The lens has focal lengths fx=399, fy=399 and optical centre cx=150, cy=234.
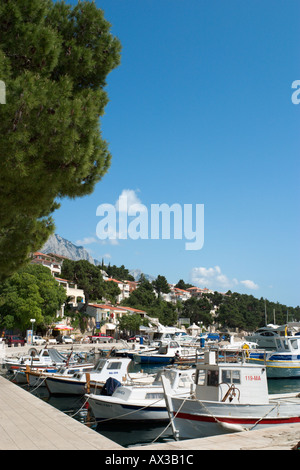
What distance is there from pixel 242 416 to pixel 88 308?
6657 centimetres

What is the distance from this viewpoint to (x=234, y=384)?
13.6m

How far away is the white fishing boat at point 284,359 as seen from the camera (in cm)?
3275

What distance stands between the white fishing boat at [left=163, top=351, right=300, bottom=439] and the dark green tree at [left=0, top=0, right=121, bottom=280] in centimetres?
785

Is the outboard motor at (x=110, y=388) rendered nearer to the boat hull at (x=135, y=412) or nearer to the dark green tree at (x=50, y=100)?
the boat hull at (x=135, y=412)

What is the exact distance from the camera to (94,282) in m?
79.9

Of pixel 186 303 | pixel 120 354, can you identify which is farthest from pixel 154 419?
pixel 186 303

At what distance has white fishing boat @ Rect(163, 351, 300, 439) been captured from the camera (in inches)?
491

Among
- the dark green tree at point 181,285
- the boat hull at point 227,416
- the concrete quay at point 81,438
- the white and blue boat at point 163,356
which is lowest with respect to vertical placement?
A: the white and blue boat at point 163,356

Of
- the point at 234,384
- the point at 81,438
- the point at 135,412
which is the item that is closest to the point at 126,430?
the point at 135,412

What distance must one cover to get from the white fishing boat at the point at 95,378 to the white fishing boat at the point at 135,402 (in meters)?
4.00

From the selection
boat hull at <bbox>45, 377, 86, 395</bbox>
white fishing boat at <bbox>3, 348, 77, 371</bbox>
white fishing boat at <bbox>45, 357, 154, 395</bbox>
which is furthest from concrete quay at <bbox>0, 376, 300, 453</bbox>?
white fishing boat at <bbox>3, 348, 77, 371</bbox>

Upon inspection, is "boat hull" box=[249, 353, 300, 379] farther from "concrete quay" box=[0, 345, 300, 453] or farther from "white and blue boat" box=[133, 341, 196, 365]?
"concrete quay" box=[0, 345, 300, 453]

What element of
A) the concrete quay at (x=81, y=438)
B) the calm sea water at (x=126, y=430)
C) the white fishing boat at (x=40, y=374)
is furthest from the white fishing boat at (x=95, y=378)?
the concrete quay at (x=81, y=438)

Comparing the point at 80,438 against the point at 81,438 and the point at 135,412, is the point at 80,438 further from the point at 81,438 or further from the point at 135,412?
the point at 135,412
